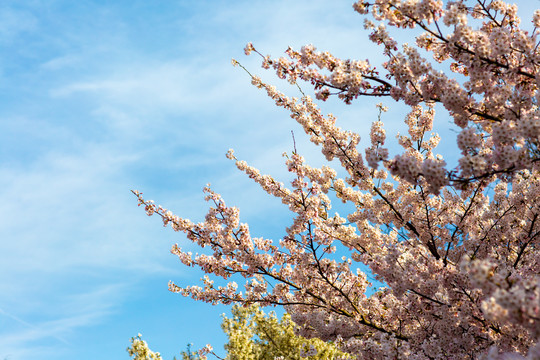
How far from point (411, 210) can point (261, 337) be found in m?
8.63

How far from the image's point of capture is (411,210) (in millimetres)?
9320

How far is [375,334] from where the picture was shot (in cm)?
866

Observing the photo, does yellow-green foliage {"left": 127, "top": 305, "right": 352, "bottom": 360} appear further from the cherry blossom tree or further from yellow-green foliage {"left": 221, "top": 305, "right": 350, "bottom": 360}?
the cherry blossom tree

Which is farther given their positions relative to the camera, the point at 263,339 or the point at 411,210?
the point at 263,339

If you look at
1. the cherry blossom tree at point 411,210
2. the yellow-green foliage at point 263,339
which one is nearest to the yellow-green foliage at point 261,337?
the yellow-green foliage at point 263,339

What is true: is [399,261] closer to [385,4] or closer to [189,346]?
[385,4]

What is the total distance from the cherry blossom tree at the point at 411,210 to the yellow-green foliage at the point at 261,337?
18.7 ft

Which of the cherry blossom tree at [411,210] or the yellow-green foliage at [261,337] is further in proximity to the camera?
the yellow-green foliage at [261,337]

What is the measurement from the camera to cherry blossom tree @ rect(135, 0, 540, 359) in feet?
20.3

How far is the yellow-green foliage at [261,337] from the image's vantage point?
15258 millimetres

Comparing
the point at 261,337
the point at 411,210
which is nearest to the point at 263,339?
the point at 261,337

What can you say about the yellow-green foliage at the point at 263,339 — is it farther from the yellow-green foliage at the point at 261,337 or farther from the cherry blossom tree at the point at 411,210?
the cherry blossom tree at the point at 411,210

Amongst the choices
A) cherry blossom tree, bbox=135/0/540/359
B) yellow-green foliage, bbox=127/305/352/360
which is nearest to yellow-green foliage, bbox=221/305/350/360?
yellow-green foliage, bbox=127/305/352/360

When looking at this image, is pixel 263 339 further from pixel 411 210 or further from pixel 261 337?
pixel 411 210
